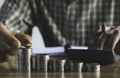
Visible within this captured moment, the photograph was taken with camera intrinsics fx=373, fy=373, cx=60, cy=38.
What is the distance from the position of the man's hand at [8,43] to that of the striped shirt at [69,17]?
3.30 feet

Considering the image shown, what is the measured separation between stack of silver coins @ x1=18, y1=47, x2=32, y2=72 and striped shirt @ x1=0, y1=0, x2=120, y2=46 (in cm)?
115

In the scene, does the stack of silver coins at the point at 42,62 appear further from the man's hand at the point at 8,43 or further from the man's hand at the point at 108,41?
the man's hand at the point at 108,41

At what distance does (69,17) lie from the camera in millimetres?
2566

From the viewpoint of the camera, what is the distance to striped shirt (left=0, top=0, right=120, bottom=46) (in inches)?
100

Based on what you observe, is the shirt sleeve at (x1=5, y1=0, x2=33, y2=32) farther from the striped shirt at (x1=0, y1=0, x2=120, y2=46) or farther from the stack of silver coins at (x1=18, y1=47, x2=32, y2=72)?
the stack of silver coins at (x1=18, y1=47, x2=32, y2=72)

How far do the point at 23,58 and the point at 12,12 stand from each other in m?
1.07

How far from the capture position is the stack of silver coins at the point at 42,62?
1365 millimetres

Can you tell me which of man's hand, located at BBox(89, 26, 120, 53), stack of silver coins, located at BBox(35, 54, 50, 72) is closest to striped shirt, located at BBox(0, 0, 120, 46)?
man's hand, located at BBox(89, 26, 120, 53)

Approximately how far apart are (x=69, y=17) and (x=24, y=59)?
4.07 feet

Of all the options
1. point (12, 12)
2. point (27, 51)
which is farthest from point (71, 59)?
point (12, 12)

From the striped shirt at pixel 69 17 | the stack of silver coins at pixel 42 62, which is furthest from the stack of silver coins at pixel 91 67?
the striped shirt at pixel 69 17

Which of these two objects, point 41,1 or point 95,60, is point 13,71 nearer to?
point 95,60

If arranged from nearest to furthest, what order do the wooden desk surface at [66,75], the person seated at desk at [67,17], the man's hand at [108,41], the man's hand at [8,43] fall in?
the wooden desk surface at [66,75] → the man's hand at [8,43] → the man's hand at [108,41] → the person seated at desk at [67,17]

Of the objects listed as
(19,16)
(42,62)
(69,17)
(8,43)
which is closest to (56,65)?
(42,62)
